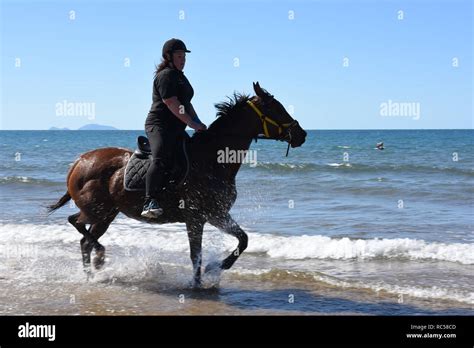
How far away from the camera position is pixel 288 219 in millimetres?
14867

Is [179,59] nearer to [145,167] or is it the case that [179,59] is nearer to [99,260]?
[145,167]

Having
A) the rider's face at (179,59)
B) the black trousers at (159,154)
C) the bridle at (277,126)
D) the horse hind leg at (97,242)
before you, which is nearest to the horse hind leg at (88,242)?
the horse hind leg at (97,242)

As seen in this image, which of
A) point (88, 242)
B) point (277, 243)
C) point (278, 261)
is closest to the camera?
point (88, 242)

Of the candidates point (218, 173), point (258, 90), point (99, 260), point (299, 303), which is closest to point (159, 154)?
point (218, 173)

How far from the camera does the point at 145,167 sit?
27.6ft

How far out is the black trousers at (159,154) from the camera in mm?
8070

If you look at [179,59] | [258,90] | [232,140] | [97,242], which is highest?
[179,59]

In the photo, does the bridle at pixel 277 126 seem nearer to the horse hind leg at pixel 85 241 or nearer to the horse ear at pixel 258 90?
the horse ear at pixel 258 90

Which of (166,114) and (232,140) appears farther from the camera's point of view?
(232,140)

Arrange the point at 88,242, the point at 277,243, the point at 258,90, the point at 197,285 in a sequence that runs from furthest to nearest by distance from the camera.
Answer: the point at 277,243 < the point at 88,242 < the point at 197,285 < the point at 258,90

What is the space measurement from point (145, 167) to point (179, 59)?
5.29 feet

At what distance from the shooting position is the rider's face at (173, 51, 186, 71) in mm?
8000
